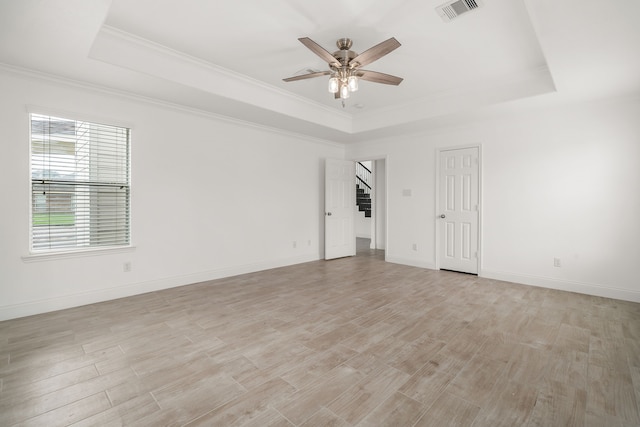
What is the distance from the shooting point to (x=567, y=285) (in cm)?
438

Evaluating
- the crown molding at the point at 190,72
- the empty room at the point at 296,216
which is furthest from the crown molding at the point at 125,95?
the crown molding at the point at 190,72

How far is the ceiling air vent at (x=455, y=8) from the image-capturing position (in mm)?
2613

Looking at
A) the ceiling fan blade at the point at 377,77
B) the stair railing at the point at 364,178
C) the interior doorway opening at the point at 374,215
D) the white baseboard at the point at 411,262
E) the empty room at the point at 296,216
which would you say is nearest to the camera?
the empty room at the point at 296,216

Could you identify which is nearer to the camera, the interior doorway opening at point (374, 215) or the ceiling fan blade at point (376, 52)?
the ceiling fan blade at point (376, 52)

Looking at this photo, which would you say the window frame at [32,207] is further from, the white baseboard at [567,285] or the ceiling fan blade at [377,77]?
the white baseboard at [567,285]

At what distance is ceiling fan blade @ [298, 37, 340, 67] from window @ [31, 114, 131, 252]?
2911mm

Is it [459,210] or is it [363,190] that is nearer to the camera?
[459,210]

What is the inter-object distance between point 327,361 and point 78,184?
3653 mm

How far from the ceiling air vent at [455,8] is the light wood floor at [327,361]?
3.05m

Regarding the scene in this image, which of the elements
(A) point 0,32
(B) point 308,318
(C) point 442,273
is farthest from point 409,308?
(A) point 0,32

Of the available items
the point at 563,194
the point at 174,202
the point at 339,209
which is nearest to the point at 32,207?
the point at 174,202

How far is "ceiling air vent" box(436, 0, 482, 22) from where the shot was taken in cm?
261

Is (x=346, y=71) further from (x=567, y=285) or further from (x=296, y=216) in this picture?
(x=567, y=285)

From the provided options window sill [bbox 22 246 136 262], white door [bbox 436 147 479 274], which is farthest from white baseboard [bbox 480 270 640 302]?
window sill [bbox 22 246 136 262]
